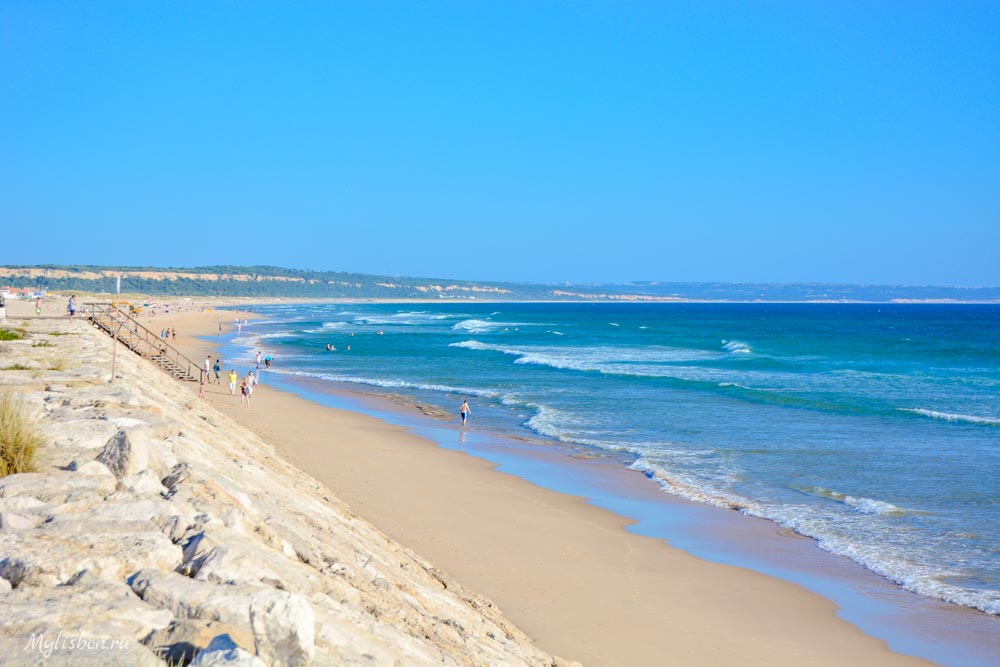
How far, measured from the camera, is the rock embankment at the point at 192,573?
4578 mm

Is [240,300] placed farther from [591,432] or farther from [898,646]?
[898,646]

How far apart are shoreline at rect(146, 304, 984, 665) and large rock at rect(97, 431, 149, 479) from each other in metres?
4.82

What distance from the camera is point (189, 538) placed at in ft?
20.1

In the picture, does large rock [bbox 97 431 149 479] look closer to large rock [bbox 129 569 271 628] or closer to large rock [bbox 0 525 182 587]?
large rock [bbox 0 525 182 587]

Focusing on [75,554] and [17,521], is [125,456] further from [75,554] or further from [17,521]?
[75,554]

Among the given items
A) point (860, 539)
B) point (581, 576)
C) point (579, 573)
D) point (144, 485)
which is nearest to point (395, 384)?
point (860, 539)

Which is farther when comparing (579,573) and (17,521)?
(579,573)

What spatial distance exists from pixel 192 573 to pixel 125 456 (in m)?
2.55

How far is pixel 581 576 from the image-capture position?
1252 centimetres

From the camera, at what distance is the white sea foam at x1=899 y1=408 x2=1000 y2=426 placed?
2743cm

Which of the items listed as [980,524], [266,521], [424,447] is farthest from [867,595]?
[424,447]

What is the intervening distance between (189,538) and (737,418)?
78.1 ft

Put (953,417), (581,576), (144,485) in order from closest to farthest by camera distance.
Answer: (144,485), (581,576), (953,417)

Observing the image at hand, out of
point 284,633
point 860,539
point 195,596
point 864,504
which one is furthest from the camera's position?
point 864,504
